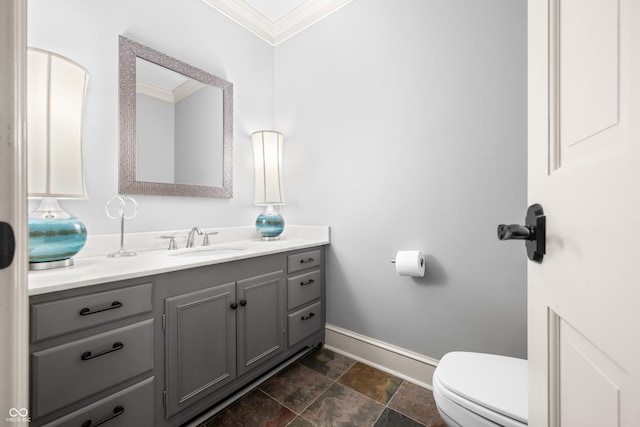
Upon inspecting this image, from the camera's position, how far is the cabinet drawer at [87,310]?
2.73 feet

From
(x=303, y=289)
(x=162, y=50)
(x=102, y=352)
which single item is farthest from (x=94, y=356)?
(x=162, y=50)

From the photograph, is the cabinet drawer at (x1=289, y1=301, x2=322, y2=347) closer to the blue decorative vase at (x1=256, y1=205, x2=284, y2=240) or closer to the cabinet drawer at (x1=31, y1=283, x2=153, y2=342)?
the blue decorative vase at (x1=256, y1=205, x2=284, y2=240)

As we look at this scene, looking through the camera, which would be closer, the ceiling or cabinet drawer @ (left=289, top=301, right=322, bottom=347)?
cabinet drawer @ (left=289, top=301, right=322, bottom=347)

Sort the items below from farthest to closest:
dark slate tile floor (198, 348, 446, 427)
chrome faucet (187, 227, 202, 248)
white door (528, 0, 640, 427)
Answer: chrome faucet (187, 227, 202, 248), dark slate tile floor (198, 348, 446, 427), white door (528, 0, 640, 427)

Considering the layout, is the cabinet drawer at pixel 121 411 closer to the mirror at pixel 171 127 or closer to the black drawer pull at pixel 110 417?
the black drawer pull at pixel 110 417

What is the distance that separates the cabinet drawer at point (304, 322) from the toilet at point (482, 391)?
947 mm

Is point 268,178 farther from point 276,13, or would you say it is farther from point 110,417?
point 110,417

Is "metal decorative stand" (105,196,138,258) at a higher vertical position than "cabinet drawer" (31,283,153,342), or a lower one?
higher

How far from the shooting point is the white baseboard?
5.17 feet

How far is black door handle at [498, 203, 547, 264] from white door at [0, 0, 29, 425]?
75 centimetres

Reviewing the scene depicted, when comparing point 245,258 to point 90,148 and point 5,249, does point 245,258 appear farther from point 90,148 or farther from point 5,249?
point 5,249

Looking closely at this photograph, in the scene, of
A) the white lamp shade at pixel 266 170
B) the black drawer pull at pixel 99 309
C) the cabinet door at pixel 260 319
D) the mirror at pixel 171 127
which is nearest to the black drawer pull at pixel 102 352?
the black drawer pull at pixel 99 309

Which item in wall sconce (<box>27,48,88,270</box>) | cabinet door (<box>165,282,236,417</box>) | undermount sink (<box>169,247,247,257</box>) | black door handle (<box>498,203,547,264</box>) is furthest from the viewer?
undermount sink (<box>169,247,247,257</box>)

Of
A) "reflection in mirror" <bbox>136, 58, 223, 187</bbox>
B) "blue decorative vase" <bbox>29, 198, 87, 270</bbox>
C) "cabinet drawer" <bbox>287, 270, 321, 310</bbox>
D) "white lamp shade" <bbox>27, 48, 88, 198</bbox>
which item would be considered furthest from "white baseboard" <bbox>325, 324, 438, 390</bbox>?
"white lamp shade" <bbox>27, 48, 88, 198</bbox>
